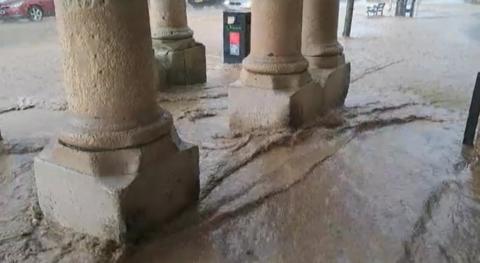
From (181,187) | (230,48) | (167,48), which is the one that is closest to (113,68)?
(181,187)

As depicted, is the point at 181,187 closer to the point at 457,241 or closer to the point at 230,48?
the point at 457,241

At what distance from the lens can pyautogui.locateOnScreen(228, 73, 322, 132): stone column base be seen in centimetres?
344

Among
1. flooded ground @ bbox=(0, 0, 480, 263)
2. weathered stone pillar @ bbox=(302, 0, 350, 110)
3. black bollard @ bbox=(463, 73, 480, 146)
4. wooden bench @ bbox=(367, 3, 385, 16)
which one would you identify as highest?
weathered stone pillar @ bbox=(302, 0, 350, 110)

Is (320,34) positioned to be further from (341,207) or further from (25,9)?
(25,9)

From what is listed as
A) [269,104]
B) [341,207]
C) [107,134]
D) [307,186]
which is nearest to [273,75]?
[269,104]

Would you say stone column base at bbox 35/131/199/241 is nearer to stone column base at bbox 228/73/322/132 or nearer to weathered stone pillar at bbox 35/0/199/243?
weathered stone pillar at bbox 35/0/199/243

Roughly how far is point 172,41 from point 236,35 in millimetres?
2047

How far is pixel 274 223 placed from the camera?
233cm

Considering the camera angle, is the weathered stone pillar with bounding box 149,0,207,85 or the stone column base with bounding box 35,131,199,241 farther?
the weathered stone pillar with bounding box 149,0,207,85

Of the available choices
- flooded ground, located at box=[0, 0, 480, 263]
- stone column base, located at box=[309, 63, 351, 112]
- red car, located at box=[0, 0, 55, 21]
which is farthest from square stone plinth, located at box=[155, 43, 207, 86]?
red car, located at box=[0, 0, 55, 21]

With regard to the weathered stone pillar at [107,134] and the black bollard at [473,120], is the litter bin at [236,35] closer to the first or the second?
the black bollard at [473,120]

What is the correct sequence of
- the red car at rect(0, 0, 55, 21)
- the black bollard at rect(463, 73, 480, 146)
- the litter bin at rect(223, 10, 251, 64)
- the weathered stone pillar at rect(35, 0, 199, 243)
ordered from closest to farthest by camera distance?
the weathered stone pillar at rect(35, 0, 199, 243)
the black bollard at rect(463, 73, 480, 146)
the litter bin at rect(223, 10, 251, 64)
the red car at rect(0, 0, 55, 21)

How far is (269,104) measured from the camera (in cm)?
348

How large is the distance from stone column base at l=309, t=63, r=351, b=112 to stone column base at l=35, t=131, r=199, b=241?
1924 millimetres
